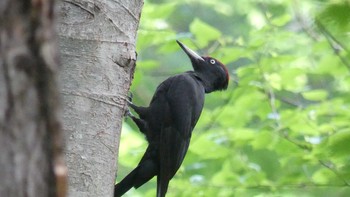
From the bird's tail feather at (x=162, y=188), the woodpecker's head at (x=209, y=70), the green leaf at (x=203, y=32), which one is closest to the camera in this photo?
the bird's tail feather at (x=162, y=188)

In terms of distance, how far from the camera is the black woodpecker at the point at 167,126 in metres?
4.36

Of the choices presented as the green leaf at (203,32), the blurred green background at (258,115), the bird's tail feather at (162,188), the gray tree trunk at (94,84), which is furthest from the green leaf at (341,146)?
the green leaf at (203,32)

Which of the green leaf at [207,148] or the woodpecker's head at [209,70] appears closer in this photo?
the green leaf at [207,148]

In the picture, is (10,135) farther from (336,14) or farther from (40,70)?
(336,14)

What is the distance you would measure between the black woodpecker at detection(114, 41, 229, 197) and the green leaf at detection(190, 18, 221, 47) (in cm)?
14

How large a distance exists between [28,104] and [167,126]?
3.58 meters

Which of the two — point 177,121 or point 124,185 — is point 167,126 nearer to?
point 177,121

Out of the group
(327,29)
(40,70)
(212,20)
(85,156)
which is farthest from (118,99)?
(212,20)

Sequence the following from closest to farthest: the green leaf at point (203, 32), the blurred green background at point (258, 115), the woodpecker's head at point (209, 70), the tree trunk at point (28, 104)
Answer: the tree trunk at point (28, 104) < the blurred green background at point (258, 115) < the green leaf at point (203, 32) < the woodpecker's head at point (209, 70)

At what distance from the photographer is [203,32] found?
5.47 metres

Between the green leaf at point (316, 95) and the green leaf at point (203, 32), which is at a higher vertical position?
the green leaf at point (203, 32)

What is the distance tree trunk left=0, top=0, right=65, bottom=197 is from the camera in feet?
3.85

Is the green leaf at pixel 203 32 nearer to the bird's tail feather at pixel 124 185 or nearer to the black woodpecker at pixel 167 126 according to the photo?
the black woodpecker at pixel 167 126

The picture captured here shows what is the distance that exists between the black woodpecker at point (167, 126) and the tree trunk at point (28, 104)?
296cm
